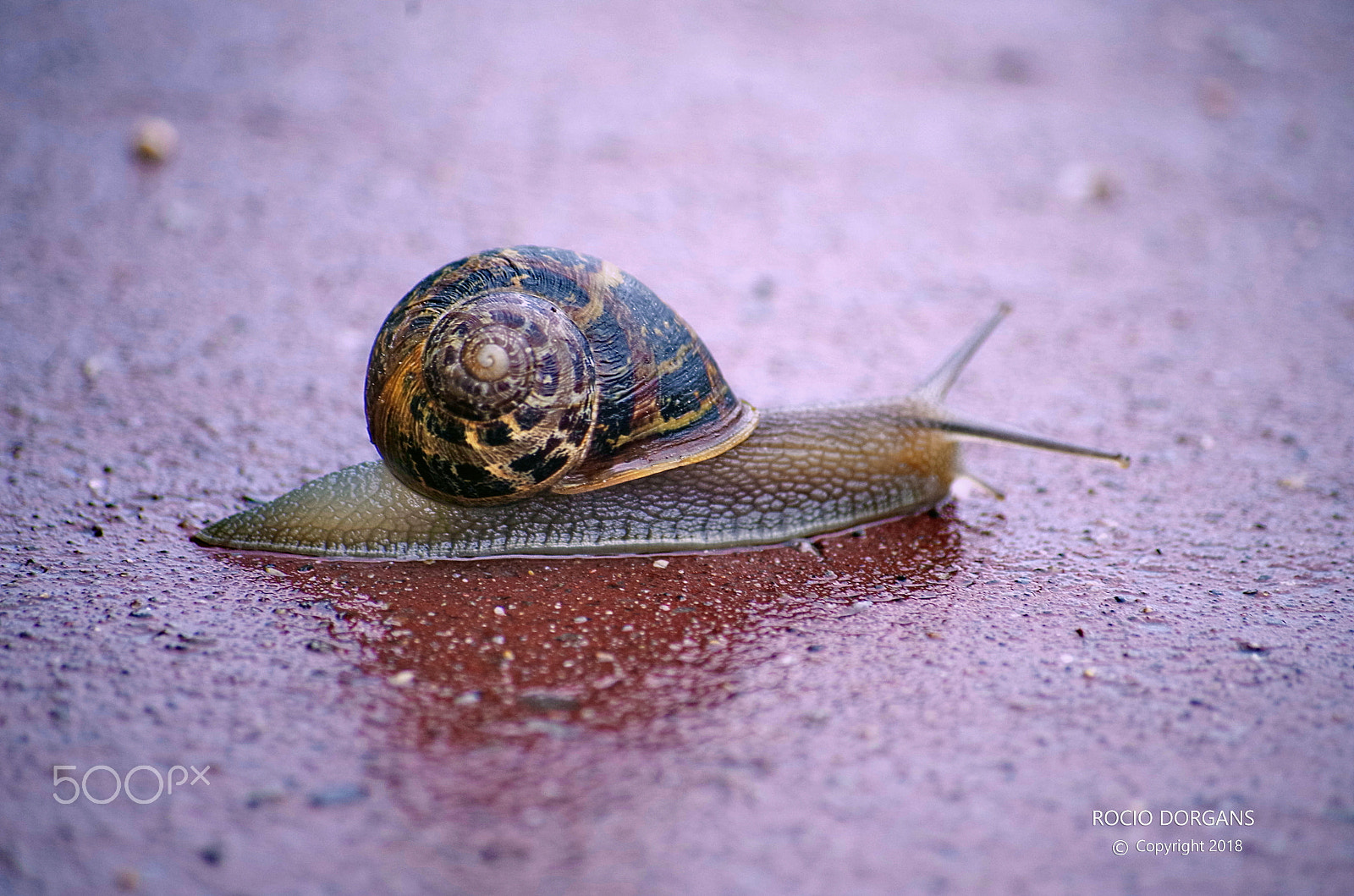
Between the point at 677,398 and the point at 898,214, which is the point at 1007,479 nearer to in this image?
the point at 677,398

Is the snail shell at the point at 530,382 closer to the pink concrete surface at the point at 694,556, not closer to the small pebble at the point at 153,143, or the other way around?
the pink concrete surface at the point at 694,556

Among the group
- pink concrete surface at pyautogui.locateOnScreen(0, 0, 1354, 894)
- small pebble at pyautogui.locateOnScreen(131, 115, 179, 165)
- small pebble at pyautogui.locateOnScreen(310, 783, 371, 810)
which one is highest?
small pebble at pyautogui.locateOnScreen(131, 115, 179, 165)

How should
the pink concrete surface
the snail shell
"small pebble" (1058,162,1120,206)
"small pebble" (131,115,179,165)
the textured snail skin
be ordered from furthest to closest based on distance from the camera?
"small pebble" (1058,162,1120,206)
"small pebble" (131,115,179,165)
the textured snail skin
the snail shell
the pink concrete surface

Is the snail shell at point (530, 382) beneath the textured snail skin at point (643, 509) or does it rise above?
above

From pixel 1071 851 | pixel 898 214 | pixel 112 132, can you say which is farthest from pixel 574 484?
pixel 112 132

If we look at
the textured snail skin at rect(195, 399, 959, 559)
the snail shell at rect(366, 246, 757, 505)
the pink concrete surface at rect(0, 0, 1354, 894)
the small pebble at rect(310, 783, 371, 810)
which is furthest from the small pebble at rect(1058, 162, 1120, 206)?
the small pebble at rect(310, 783, 371, 810)

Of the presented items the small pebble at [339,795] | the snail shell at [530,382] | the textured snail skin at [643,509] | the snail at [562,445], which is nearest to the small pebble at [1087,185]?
the snail at [562,445]

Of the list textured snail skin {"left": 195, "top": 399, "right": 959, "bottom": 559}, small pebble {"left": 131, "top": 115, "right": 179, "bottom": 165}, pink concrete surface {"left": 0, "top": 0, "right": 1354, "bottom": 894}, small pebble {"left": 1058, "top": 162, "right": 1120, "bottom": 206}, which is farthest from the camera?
small pebble {"left": 1058, "top": 162, "right": 1120, "bottom": 206}

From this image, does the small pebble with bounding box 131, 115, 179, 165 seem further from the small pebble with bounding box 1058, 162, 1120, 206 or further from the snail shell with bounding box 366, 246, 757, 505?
the small pebble with bounding box 1058, 162, 1120, 206
